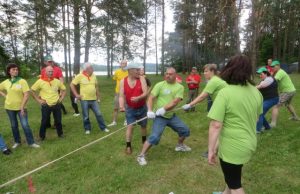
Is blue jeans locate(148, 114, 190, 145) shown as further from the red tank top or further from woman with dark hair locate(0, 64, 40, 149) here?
woman with dark hair locate(0, 64, 40, 149)

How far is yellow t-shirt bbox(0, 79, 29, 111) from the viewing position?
20.6ft

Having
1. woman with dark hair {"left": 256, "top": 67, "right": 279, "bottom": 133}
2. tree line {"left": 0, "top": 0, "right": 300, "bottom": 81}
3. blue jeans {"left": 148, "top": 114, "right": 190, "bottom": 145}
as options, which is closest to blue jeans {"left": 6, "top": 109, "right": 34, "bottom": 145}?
blue jeans {"left": 148, "top": 114, "right": 190, "bottom": 145}

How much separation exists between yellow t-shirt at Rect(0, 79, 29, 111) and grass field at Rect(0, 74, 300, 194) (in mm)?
1018

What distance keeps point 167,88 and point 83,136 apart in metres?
3.07

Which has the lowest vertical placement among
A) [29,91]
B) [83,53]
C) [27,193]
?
[27,193]

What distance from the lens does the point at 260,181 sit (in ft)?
15.5

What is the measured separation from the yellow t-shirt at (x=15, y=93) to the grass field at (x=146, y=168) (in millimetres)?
1018

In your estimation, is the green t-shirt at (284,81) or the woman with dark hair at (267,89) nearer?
the woman with dark hair at (267,89)

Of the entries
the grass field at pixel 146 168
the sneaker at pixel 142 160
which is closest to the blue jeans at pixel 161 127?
the sneaker at pixel 142 160

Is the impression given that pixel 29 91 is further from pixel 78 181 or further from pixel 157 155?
pixel 157 155

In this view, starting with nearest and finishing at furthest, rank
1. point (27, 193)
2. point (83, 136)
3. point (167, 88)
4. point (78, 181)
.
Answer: point (27, 193) < point (78, 181) < point (167, 88) < point (83, 136)

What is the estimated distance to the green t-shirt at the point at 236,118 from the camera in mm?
2910

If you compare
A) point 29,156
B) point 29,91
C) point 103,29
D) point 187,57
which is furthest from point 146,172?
point 187,57

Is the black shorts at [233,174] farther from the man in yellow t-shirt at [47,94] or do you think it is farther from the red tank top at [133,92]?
the man in yellow t-shirt at [47,94]
